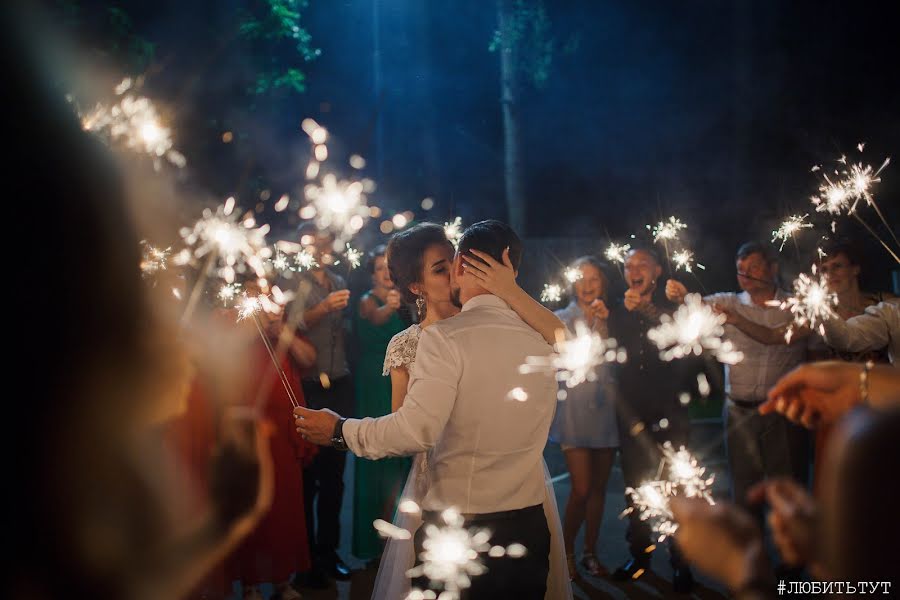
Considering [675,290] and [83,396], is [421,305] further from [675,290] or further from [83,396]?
[675,290]

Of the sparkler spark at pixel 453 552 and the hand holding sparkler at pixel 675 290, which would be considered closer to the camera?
the sparkler spark at pixel 453 552

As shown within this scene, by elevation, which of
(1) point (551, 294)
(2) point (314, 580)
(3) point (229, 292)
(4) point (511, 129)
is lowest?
(2) point (314, 580)

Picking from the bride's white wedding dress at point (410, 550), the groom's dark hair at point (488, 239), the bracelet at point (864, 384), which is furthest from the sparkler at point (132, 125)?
the bracelet at point (864, 384)

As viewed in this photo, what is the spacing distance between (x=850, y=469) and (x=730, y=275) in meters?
11.5

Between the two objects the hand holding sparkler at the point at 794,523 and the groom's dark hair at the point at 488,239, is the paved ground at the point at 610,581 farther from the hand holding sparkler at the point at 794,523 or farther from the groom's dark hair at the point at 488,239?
the hand holding sparkler at the point at 794,523

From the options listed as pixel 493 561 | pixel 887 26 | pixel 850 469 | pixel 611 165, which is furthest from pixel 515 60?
pixel 850 469

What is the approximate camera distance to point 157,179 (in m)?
7.54

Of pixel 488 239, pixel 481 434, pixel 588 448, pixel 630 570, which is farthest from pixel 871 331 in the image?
pixel 481 434

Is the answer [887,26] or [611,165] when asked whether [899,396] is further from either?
[611,165]

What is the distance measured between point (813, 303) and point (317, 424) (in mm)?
3313

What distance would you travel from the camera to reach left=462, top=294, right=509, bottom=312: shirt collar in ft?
8.66

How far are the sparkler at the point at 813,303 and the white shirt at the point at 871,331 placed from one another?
95mm

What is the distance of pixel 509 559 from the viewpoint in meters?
2.46

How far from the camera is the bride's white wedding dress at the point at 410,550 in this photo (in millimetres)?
2715
